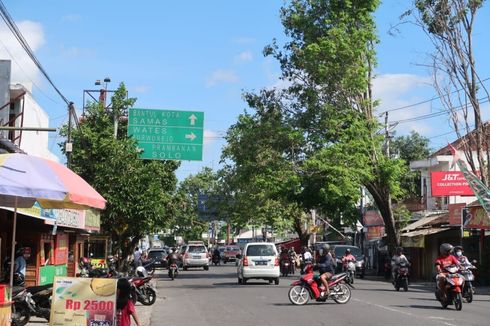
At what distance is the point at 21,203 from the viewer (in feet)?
36.1

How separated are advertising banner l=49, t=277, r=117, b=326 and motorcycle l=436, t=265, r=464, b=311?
10.8 metres

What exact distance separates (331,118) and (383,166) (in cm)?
389

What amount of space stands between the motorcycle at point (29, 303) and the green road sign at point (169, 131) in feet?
44.0

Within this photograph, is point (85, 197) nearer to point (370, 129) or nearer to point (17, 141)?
point (17, 141)

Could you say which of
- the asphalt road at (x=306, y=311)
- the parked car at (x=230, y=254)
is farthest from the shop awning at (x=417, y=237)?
the parked car at (x=230, y=254)

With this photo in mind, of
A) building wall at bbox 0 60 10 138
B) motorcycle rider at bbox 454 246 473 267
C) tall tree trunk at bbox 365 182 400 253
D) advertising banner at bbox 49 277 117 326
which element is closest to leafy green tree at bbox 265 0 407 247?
tall tree trunk at bbox 365 182 400 253

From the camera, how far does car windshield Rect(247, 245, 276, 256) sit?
97.5ft

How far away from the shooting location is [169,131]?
28359mm

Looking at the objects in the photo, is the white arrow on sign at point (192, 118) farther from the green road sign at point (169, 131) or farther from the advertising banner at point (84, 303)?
the advertising banner at point (84, 303)

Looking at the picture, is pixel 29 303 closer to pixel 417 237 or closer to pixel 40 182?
pixel 40 182

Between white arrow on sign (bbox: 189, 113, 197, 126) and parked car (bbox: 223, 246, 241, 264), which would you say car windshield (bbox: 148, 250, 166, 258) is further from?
parked car (bbox: 223, 246, 241, 264)

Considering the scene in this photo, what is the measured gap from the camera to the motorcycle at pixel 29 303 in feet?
47.9

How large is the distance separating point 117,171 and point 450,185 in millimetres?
17550

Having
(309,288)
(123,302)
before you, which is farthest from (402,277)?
(123,302)
